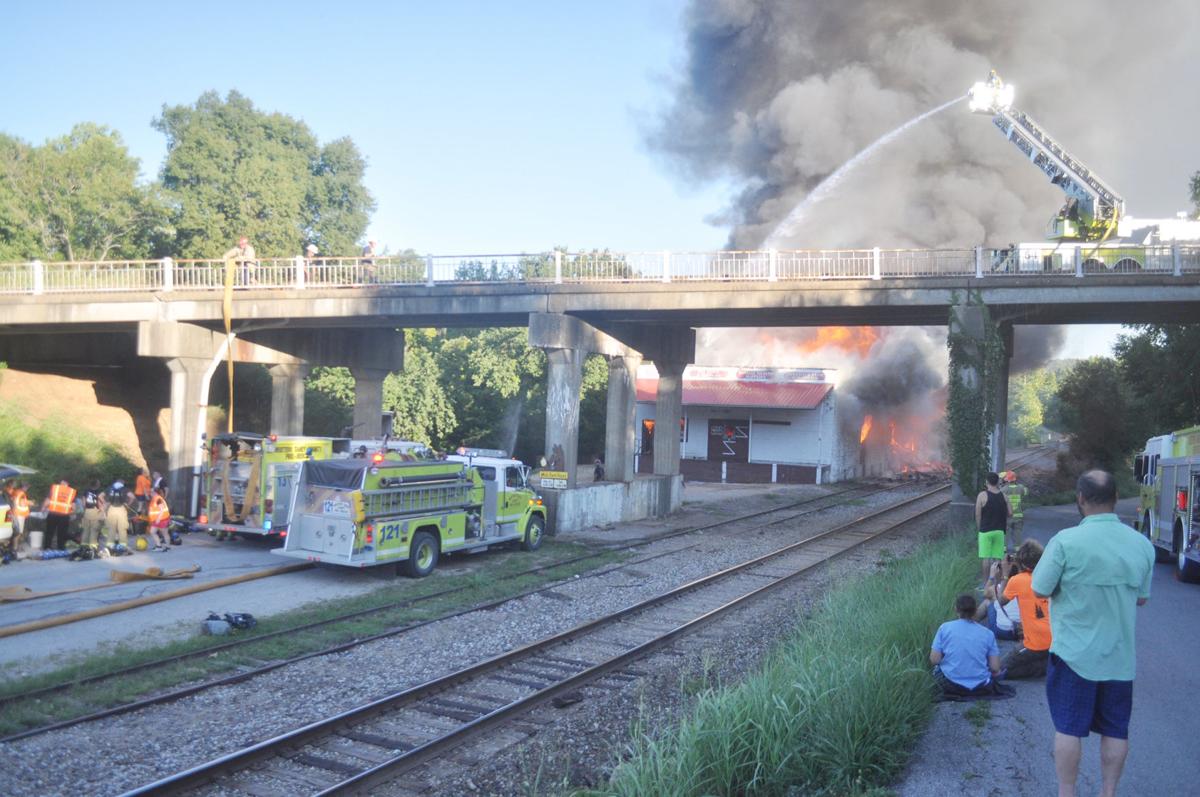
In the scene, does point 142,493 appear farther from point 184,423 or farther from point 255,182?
point 255,182

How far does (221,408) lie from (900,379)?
112ft

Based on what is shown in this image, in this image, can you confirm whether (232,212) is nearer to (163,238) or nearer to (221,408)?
(163,238)

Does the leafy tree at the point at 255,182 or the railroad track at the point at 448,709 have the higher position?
the leafy tree at the point at 255,182

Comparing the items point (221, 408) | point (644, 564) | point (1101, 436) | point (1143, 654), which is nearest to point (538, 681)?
point (1143, 654)

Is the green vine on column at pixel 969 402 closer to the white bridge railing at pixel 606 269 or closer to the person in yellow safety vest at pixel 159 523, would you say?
the white bridge railing at pixel 606 269

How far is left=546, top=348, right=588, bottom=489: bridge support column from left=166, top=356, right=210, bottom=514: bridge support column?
35.6 feet

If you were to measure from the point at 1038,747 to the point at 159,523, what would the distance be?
17.6 metres

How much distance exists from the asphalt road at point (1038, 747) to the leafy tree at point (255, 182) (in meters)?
37.2

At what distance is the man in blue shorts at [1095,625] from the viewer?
15.1ft

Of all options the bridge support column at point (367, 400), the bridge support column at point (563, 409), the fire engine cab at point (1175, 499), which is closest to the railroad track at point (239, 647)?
the bridge support column at point (563, 409)

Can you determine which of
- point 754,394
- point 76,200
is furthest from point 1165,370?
point 76,200

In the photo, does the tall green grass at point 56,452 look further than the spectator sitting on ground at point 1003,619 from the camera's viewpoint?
Yes

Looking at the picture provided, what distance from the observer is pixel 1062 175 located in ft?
87.3

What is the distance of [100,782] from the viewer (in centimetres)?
667
